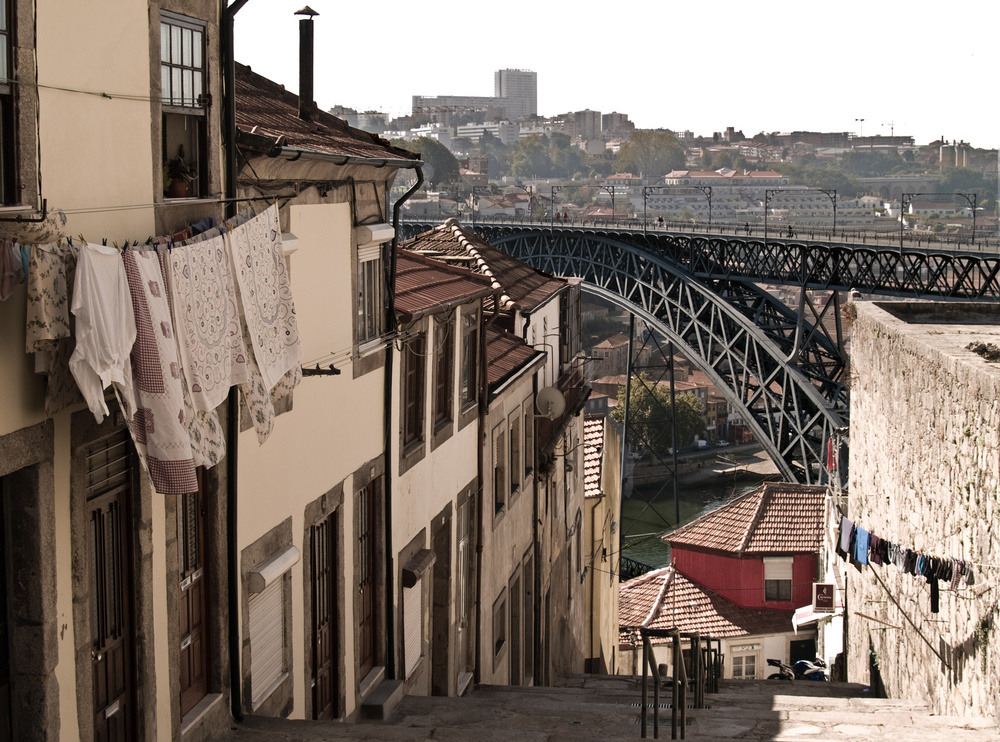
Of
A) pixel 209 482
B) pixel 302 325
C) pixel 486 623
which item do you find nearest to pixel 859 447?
pixel 486 623

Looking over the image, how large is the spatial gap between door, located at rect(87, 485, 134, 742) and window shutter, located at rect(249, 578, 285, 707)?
49.3 inches

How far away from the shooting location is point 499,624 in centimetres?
1255

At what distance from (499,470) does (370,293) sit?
14.5ft

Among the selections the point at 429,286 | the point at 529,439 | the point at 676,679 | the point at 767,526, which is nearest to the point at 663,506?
the point at 767,526

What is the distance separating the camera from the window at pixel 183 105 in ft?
18.2

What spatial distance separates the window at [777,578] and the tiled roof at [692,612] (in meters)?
0.48

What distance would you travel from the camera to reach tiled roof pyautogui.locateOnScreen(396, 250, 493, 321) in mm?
9016

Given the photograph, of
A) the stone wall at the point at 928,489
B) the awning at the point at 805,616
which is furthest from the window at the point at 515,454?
the awning at the point at 805,616

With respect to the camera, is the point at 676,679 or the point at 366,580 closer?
the point at 676,679

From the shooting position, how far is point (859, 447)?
1298cm

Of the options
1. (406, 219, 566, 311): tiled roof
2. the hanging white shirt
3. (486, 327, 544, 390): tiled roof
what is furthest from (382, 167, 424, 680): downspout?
(406, 219, 566, 311): tiled roof

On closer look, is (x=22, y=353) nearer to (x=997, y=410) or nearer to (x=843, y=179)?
(x=997, y=410)

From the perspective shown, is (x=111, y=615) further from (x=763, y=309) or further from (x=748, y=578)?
(x=763, y=309)

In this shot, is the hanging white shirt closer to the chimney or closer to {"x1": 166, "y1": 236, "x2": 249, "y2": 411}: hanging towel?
{"x1": 166, "y1": 236, "x2": 249, "y2": 411}: hanging towel
